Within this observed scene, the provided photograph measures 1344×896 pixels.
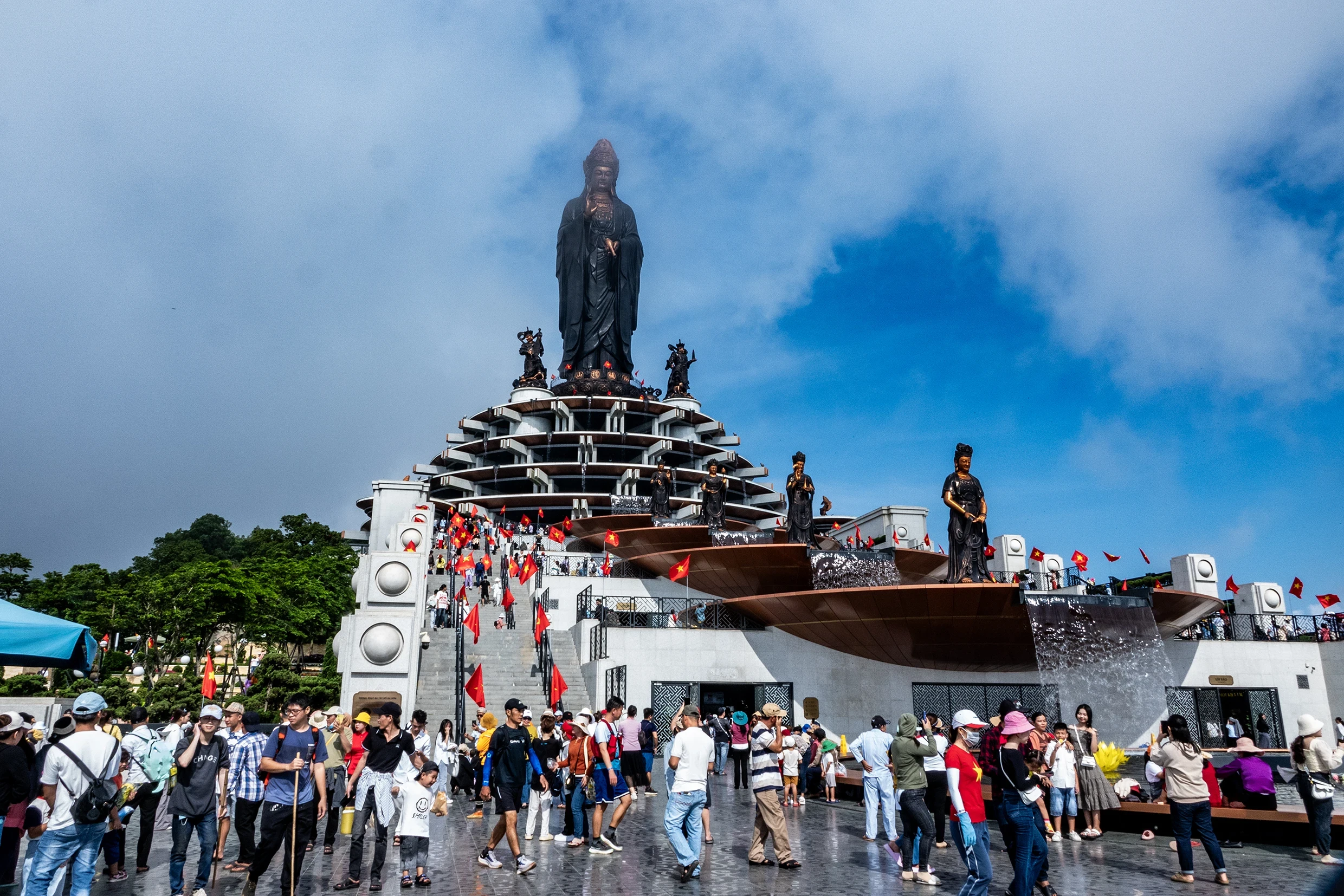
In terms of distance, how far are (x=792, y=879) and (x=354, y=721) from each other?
560cm

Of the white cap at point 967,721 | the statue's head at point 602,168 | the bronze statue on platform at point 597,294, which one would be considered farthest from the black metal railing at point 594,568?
the statue's head at point 602,168

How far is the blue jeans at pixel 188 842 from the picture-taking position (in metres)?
7.74

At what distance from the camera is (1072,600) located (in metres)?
20.1

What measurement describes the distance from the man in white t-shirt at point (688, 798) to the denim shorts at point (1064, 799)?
4.89 meters

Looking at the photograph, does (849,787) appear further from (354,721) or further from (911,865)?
(354,721)

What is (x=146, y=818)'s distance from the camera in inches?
367

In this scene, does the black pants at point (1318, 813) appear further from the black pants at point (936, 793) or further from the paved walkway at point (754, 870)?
the black pants at point (936, 793)

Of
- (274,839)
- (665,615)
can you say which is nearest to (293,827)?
(274,839)

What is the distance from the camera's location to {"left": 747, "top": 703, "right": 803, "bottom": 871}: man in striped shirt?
360 inches

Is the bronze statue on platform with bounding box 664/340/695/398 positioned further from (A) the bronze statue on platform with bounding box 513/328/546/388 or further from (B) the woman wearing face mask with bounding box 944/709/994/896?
(B) the woman wearing face mask with bounding box 944/709/994/896

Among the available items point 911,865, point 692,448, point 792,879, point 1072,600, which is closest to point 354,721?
point 792,879

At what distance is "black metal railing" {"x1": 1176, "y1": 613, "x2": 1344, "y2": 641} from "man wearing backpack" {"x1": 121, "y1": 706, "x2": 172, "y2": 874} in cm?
2541

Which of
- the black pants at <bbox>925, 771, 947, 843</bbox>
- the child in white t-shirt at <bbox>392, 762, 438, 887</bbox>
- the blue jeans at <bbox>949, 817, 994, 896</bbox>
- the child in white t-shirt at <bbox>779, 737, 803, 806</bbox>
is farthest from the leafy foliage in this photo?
the blue jeans at <bbox>949, 817, 994, 896</bbox>

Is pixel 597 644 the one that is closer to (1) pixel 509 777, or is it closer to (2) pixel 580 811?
(2) pixel 580 811
